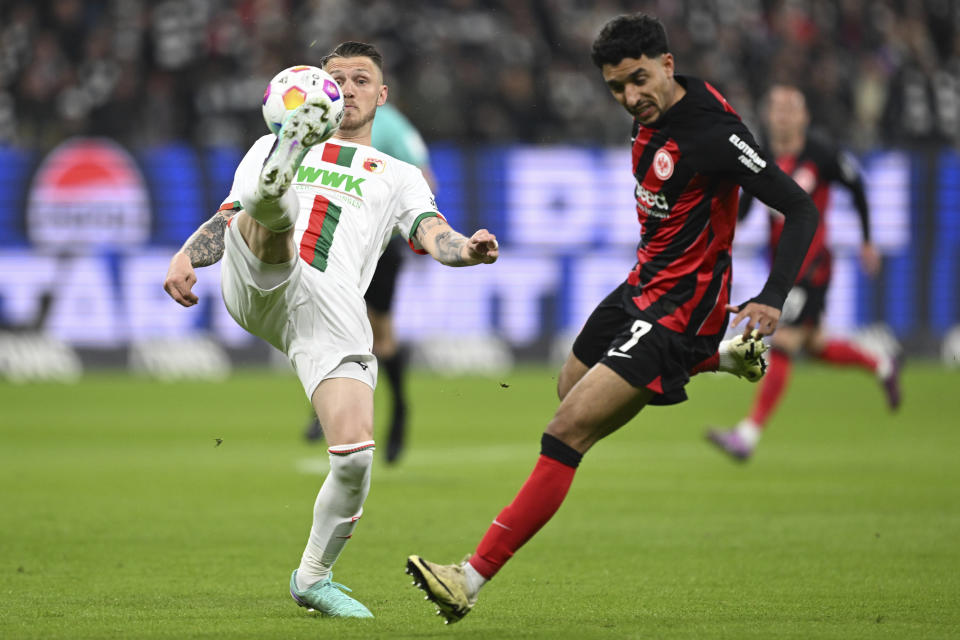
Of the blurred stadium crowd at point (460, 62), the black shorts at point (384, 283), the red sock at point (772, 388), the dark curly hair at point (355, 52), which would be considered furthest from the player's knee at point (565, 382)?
the blurred stadium crowd at point (460, 62)

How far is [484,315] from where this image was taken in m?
17.3

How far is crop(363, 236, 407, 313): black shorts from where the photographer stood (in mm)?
9797

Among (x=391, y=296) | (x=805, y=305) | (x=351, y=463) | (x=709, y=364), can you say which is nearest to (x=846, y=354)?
(x=805, y=305)

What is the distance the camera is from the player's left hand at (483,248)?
475cm

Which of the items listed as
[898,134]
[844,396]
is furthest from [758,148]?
[898,134]

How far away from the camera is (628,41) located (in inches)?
200

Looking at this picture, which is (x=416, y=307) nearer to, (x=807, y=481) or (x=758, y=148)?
(x=807, y=481)

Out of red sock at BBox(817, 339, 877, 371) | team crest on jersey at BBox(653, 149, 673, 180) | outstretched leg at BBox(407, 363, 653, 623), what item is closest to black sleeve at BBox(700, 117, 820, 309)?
team crest on jersey at BBox(653, 149, 673, 180)

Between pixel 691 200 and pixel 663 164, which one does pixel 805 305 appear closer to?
pixel 691 200

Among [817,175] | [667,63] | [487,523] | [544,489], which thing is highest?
[667,63]

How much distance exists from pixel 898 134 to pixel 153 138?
31.8 feet

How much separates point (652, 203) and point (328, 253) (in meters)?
1.24

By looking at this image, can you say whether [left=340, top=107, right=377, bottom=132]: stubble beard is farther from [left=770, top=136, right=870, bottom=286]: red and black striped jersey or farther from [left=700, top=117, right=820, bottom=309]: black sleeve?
[left=770, top=136, right=870, bottom=286]: red and black striped jersey

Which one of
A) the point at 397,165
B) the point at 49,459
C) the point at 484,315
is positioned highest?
the point at 397,165
